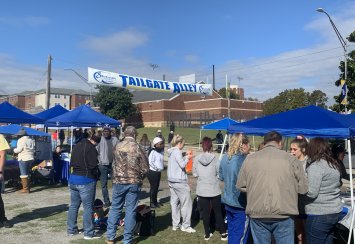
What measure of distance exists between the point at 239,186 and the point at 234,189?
1.21m

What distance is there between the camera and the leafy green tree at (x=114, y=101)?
2500 inches

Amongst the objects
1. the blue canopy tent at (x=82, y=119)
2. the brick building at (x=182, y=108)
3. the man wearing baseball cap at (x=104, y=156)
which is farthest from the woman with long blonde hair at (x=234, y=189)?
the brick building at (x=182, y=108)

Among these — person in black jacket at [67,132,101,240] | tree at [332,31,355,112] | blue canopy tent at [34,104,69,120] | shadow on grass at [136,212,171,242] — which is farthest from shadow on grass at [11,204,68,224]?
tree at [332,31,355,112]

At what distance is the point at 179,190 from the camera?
7422mm

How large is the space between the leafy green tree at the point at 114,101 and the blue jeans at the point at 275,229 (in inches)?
2373

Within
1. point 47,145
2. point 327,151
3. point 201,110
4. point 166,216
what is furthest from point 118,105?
point 327,151

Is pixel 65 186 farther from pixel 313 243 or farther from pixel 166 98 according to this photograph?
pixel 166 98

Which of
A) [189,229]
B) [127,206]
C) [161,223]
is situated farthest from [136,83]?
[127,206]

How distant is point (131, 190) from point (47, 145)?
9215 millimetres

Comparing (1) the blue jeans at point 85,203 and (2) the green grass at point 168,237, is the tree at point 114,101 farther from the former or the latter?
(1) the blue jeans at point 85,203

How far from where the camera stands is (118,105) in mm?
64500

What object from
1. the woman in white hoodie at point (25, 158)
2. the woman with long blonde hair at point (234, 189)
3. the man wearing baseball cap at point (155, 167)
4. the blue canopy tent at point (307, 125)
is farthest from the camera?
the woman in white hoodie at point (25, 158)

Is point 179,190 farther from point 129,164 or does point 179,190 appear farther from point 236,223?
point 236,223

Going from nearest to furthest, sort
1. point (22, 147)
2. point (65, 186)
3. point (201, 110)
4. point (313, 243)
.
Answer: point (313, 243) → point (22, 147) → point (65, 186) → point (201, 110)
